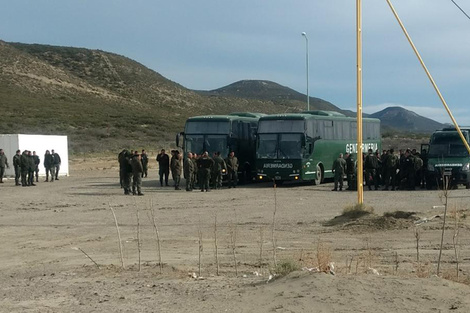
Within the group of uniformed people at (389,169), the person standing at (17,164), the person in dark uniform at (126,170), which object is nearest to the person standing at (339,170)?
the group of uniformed people at (389,169)

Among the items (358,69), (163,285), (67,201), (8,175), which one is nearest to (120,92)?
(8,175)

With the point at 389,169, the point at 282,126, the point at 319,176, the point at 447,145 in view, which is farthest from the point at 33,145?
the point at 447,145

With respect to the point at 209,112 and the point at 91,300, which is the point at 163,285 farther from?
the point at 209,112

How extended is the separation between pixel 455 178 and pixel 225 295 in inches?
861

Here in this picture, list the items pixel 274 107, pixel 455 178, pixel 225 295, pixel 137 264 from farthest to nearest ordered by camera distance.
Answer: pixel 274 107, pixel 455 178, pixel 137 264, pixel 225 295

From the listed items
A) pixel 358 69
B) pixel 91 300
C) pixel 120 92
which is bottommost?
pixel 91 300

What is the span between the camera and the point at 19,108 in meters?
86.3

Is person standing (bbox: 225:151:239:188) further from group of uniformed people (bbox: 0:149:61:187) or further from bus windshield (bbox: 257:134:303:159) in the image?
group of uniformed people (bbox: 0:149:61:187)

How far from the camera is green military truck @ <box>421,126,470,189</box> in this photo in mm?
29172

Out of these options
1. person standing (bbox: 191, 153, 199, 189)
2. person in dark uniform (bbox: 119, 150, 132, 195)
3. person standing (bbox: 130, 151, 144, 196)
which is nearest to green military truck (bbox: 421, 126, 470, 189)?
person standing (bbox: 191, 153, 199, 189)

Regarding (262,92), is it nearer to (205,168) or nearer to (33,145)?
(33,145)

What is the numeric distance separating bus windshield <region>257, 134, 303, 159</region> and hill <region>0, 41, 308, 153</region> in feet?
133

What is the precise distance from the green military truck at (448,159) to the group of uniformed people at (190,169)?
819cm

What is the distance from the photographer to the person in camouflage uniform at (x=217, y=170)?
31256 millimetres
